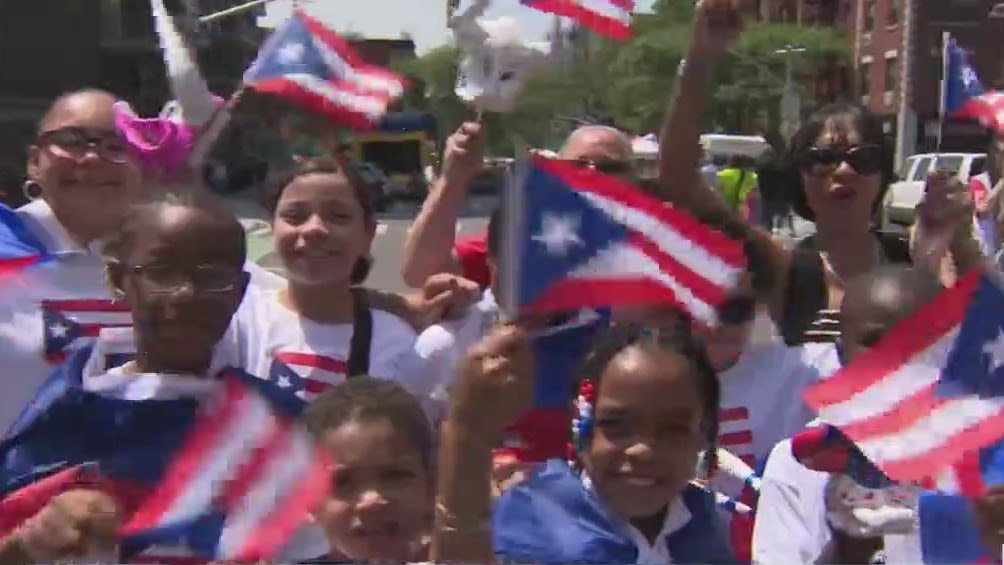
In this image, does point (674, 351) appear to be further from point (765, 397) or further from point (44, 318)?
point (44, 318)

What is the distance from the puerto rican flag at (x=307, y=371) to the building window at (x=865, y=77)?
42.0 meters

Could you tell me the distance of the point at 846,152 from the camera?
3748 mm

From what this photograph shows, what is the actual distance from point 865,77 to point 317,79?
43386mm

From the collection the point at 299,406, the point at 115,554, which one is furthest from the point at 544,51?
the point at 115,554

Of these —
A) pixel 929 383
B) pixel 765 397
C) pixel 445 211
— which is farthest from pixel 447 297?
pixel 929 383

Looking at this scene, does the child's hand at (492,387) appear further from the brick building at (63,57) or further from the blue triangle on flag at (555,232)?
the brick building at (63,57)

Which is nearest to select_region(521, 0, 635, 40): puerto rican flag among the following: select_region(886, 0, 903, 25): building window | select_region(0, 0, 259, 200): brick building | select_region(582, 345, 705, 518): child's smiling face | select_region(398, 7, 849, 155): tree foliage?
select_region(398, 7, 849, 155): tree foliage

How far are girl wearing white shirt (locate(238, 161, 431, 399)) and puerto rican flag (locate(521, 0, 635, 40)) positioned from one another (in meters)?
0.69

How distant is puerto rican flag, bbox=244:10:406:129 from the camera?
13.9ft

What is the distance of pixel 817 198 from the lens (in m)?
3.81

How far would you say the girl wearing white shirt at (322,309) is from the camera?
3.29m

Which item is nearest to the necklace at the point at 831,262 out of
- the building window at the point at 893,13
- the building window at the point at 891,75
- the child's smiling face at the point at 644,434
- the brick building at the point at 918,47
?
the child's smiling face at the point at 644,434

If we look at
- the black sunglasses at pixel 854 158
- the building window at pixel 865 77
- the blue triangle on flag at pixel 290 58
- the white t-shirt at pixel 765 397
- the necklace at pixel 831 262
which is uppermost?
the blue triangle on flag at pixel 290 58

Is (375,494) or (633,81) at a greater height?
(375,494)
